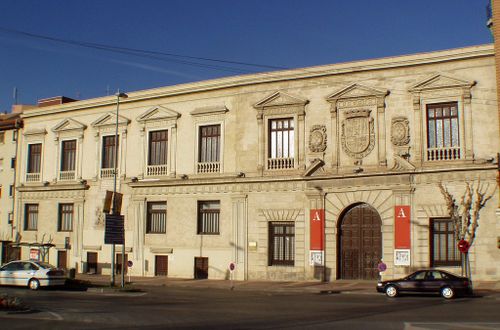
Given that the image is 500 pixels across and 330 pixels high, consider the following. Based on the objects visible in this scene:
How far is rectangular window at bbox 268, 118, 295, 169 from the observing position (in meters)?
36.8

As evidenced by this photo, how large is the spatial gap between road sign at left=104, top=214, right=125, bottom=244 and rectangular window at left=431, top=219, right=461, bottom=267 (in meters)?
16.3

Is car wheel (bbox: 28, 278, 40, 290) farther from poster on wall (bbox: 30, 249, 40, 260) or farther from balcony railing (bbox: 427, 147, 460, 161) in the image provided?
balcony railing (bbox: 427, 147, 460, 161)

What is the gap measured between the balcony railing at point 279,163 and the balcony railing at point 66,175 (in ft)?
52.5

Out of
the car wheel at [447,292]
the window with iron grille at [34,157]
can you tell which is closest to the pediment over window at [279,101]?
the car wheel at [447,292]

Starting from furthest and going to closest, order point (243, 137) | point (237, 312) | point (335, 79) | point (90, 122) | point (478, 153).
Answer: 1. point (90, 122)
2. point (243, 137)
3. point (335, 79)
4. point (478, 153)
5. point (237, 312)

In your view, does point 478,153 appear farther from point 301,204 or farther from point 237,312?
point 237,312

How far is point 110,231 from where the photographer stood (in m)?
32.4

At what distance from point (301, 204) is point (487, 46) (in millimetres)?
12953

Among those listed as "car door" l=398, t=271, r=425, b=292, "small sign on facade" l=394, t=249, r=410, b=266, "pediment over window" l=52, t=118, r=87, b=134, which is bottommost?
"car door" l=398, t=271, r=425, b=292

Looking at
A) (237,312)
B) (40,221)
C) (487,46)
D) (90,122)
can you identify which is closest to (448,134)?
(487,46)

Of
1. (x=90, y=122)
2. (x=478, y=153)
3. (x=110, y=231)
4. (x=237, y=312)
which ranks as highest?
(x=90, y=122)

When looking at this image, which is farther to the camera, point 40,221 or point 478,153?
point 40,221

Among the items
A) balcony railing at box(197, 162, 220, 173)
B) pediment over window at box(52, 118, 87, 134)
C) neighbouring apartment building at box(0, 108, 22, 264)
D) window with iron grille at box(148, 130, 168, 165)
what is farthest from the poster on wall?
balcony railing at box(197, 162, 220, 173)

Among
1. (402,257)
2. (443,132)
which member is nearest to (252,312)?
(402,257)
